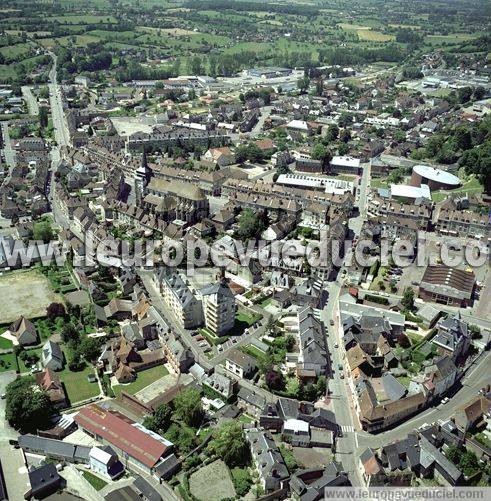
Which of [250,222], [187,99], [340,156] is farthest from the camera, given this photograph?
[187,99]

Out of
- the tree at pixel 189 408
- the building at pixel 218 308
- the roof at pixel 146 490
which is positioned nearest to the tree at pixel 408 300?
the building at pixel 218 308

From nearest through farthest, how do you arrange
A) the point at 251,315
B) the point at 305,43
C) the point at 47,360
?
the point at 47,360, the point at 251,315, the point at 305,43

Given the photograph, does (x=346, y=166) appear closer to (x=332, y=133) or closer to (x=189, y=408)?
(x=332, y=133)

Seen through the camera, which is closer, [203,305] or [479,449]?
[479,449]

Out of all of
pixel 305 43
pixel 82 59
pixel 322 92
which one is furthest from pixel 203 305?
pixel 305 43

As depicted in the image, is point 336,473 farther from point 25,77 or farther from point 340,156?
point 25,77

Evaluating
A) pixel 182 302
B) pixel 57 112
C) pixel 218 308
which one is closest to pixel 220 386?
pixel 218 308

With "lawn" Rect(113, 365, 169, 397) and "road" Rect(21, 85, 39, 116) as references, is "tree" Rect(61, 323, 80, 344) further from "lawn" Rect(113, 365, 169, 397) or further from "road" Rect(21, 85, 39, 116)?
"road" Rect(21, 85, 39, 116)

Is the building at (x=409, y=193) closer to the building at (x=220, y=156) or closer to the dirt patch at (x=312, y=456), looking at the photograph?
the building at (x=220, y=156)
